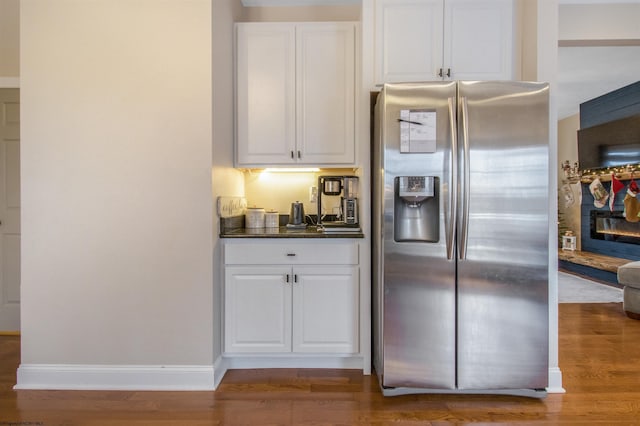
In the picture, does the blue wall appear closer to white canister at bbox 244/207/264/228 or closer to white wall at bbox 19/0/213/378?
white canister at bbox 244/207/264/228

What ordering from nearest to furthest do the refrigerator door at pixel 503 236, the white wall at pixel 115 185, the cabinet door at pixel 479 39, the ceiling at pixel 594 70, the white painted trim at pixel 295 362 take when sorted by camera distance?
the refrigerator door at pixel 503 236
the white wall at pixel 115 185
the cabinet door at pixel 479 39
the white painted trim at pixel 295 362
the ceiling at pixel 594 70

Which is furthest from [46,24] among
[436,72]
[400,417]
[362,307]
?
[400,417]

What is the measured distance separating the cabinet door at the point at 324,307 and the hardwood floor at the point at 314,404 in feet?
0.77

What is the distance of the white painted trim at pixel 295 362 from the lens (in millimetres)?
2402

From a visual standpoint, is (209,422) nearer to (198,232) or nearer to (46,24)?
(198,232)

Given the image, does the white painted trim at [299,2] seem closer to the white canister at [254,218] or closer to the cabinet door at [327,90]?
the cabinet door at [327,90]

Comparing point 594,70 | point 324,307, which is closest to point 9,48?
point 324,307

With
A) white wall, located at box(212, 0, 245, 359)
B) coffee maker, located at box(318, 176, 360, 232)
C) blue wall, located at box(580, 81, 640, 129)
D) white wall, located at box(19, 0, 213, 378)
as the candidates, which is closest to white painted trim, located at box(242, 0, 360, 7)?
white wall, located at box(212, 0, 245, 359)

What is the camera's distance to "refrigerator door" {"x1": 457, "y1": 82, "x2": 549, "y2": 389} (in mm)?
1955

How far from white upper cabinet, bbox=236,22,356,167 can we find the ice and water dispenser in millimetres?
675

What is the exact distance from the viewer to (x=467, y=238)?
1.96 meters

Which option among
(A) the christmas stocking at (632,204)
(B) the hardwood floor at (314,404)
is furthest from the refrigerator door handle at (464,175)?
(A) the christmas stocking at (632,204)

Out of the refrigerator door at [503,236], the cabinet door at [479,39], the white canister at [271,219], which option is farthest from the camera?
the white canister at [271,219]

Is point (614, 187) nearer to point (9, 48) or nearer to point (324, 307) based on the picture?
point (324, 307)
